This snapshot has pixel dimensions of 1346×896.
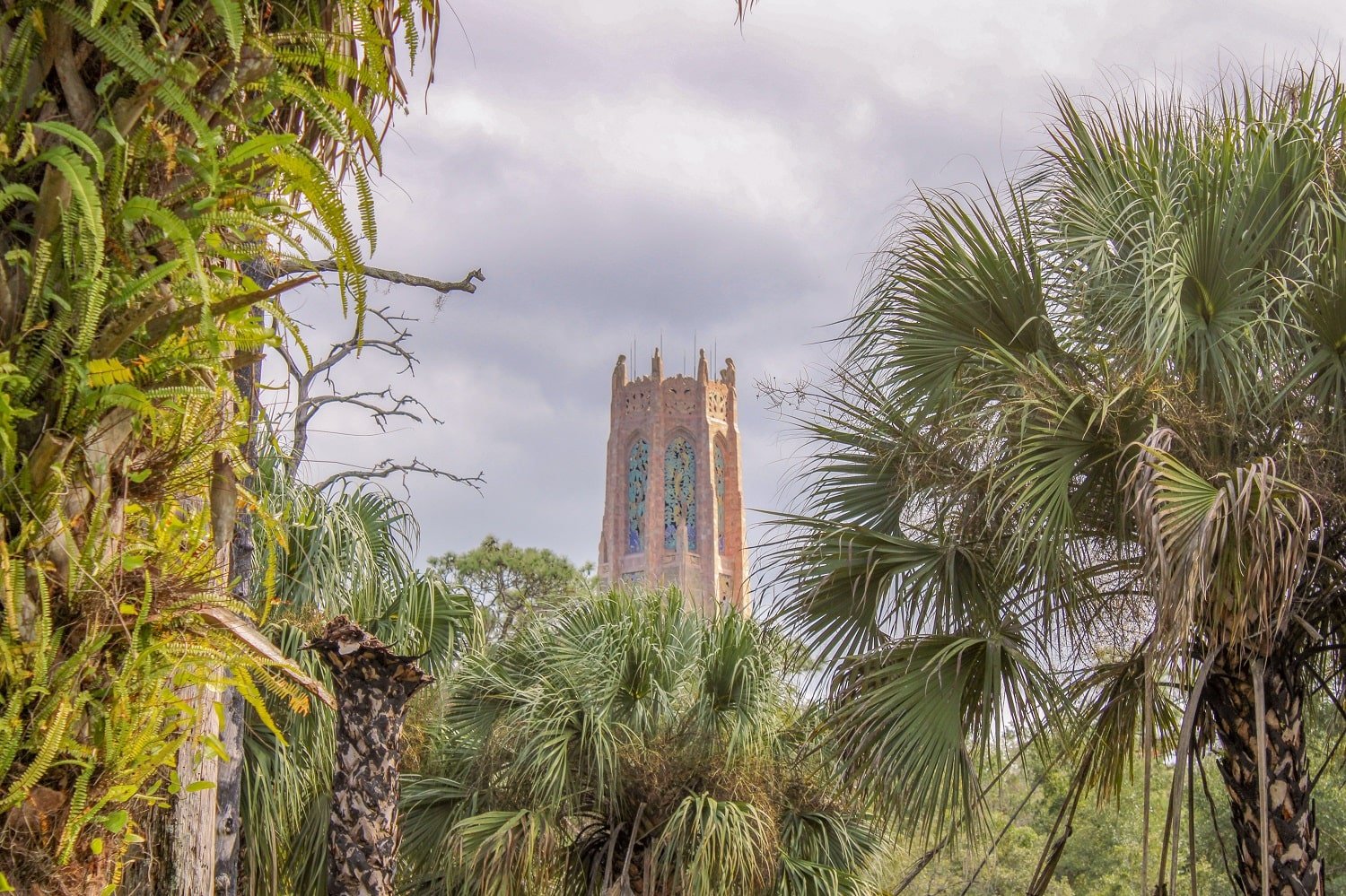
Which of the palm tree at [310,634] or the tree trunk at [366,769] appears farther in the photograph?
the palm tree at [310,634]

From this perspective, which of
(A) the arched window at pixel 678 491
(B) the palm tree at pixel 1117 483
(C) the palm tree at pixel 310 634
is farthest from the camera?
(A) the arched window at pixel 678 491

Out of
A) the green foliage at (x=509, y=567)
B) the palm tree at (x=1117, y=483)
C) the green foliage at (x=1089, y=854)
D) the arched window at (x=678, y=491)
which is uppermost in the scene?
the arched window at (x=678, y=491)

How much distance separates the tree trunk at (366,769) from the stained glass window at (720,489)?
183 feet

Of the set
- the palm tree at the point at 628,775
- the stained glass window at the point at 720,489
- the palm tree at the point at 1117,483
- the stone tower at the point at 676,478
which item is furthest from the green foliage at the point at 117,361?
the stained glass window at the point at 720,489

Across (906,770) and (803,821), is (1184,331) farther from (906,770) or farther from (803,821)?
(803,821)

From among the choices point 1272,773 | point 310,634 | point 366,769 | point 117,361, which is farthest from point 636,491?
point 117,361

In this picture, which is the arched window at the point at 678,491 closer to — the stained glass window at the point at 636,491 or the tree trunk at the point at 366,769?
the stained glass window at the point at 636,491

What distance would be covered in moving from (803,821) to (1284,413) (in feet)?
16.3

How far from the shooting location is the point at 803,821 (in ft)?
28.9

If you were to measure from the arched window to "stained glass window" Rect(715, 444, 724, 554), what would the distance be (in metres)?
1.22

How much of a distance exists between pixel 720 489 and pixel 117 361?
6129 cm

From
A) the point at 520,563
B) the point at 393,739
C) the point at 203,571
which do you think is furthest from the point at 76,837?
the point at 520,563

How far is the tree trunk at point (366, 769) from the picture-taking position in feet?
17.4

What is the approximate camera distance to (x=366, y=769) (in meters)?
5.37
